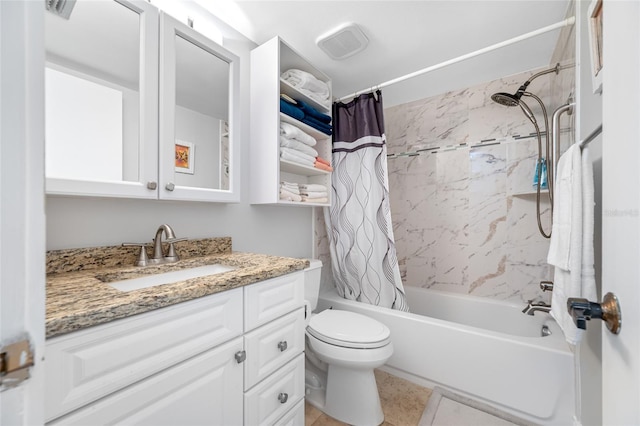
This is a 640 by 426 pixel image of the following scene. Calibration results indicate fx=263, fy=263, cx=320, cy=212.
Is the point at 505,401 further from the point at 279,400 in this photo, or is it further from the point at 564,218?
the point at 279,400

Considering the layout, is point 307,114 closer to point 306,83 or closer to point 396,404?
point 306,83

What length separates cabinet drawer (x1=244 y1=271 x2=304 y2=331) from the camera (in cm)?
98

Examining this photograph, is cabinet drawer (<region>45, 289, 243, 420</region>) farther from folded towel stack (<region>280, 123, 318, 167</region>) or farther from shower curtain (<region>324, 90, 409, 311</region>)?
shower curtain (<region>324, 90, 409, 311</region>)

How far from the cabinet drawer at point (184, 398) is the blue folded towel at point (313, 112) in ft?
4.76

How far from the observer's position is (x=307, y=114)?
5.99 feet

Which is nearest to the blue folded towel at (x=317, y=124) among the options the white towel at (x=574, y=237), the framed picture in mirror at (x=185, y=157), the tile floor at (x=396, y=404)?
the framed picture in mirror at (x=185, y=157)

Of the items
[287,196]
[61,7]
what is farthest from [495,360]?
[61,7]

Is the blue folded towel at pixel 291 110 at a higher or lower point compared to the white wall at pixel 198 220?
higher

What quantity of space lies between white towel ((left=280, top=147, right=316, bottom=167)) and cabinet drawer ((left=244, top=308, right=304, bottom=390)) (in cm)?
92

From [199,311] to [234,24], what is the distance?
5.29 feet

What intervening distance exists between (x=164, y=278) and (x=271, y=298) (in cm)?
49

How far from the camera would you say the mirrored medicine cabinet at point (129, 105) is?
947mm

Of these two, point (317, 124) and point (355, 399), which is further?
point (317, 124)

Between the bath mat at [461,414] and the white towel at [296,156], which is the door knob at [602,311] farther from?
the white towel at [296,156]
